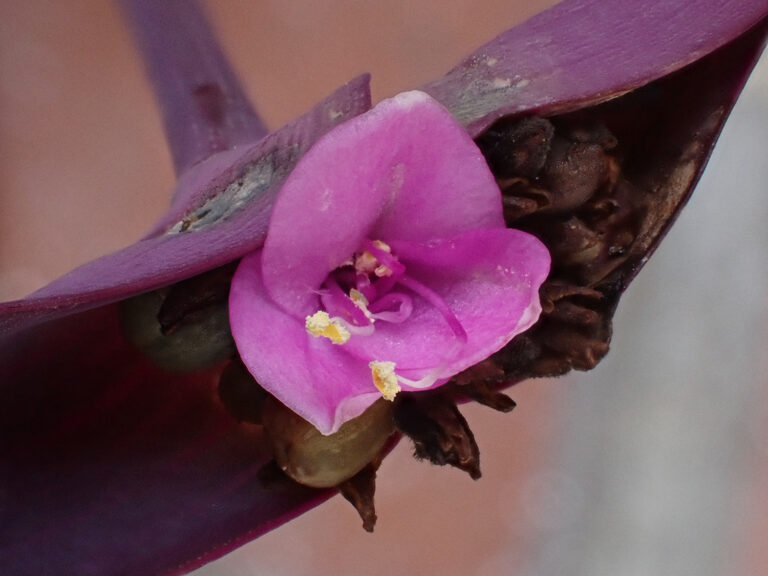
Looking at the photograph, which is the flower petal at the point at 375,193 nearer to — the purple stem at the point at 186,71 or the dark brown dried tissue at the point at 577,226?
the dark brown dried tissue at the point at 577,226

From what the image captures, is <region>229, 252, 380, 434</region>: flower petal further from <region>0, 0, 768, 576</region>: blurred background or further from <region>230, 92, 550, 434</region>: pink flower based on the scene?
<region>0, 0, 768, 576</region>: blurred background

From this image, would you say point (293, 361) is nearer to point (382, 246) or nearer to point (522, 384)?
point (382, 246)

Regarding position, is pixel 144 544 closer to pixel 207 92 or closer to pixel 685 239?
pixel 207 92

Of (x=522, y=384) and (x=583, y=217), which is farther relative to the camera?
(x=522, y=384)

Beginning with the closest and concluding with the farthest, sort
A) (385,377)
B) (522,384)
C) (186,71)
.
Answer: (385,377), (186,71), (522,384)

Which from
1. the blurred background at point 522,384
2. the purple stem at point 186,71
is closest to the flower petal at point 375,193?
the purple stem at point 186,71

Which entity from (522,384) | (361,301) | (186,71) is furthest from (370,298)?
(522,384)

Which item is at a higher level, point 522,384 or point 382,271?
point 382,271
